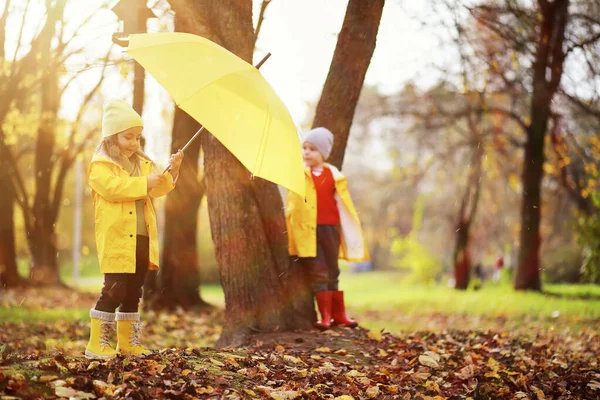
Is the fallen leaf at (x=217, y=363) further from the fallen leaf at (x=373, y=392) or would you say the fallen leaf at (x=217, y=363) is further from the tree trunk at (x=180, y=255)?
the tree trunk at (x=180, y=255)

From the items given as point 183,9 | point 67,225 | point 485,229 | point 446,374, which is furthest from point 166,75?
point 67,225

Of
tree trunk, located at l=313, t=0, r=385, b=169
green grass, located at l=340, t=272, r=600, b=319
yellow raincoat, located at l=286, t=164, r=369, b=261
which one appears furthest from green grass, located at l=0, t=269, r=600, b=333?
tree trunk, located at l=313, t=0, r=385, b=169

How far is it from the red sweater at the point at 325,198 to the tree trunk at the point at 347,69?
1.05ft

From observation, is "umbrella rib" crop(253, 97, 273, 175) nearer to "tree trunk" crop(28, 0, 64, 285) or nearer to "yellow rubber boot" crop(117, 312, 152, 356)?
"yellow rubber boot" crop(117, 312, 152, 356)

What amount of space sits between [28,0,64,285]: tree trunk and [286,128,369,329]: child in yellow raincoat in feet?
30.3

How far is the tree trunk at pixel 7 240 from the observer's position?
15461 millimetres

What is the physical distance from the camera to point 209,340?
27.6 ft

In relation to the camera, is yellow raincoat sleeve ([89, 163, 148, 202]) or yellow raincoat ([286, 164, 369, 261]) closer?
yellow raincoat sleeve ([89, 163, 148, 202])

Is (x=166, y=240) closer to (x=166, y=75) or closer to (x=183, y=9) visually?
(x=183, y=9)

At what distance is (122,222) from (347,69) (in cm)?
297

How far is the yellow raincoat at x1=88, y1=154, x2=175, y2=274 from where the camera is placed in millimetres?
4652

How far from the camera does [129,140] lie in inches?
190

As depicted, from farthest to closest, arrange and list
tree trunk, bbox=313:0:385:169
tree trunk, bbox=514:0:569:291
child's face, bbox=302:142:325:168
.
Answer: tree trunk, bbox=514:0:569:291 → tree trunk, bbox=313:0:385:169 → child's face, bbox=302:142:325:168

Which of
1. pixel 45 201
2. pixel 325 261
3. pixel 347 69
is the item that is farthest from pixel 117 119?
pixel 45 201
